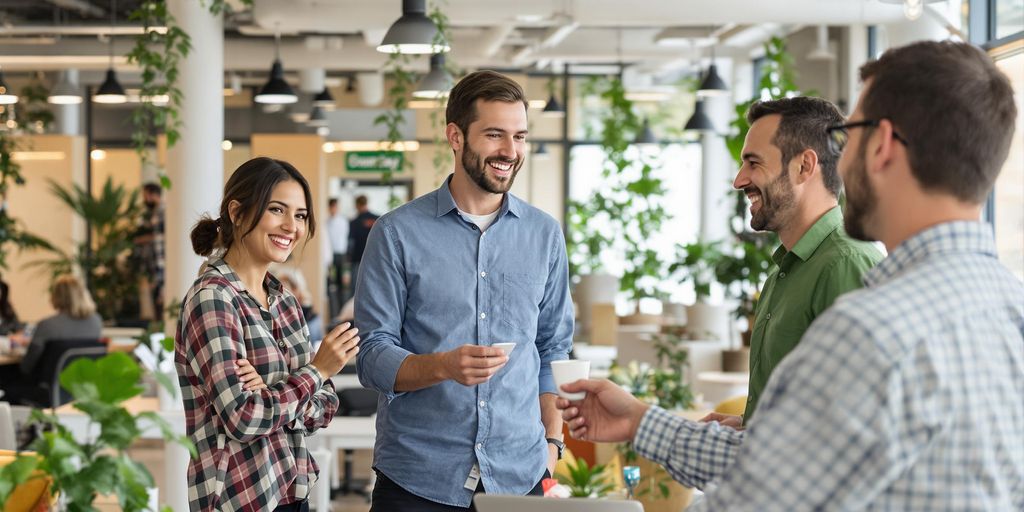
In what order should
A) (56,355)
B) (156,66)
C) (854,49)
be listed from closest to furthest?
(156,66) < (56,355) < (854,49)

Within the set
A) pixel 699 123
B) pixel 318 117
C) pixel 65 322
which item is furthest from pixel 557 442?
pixel 318 117

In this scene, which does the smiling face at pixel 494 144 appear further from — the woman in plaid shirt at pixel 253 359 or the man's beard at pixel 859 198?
the man's beard at pixel 859 198

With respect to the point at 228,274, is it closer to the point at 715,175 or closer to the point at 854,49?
the point at 854,49

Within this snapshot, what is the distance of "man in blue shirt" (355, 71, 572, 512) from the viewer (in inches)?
110

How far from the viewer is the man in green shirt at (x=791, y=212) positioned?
7.75 feet

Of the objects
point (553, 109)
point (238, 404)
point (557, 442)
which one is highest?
point (553, 109)

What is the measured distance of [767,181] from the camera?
2.54 m

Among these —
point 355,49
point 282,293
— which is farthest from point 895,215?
point 355,49

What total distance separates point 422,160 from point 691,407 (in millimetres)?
12288

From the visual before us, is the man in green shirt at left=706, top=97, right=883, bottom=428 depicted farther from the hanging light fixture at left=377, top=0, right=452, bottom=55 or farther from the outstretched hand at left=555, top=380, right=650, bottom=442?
the hanging light fixture at left=377, top=0, right=452, bottom=55

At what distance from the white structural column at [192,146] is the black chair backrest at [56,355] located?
69.2 inches

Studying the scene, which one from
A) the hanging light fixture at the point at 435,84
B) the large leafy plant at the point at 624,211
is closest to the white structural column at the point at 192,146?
the hanging light fixture at the point at 435,84

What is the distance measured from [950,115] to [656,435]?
64cm

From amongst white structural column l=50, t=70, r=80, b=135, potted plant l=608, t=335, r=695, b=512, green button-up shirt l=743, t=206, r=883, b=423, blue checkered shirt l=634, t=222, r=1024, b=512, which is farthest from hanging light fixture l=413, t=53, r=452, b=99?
white structural column l=50, t=70, r=80, b=135
